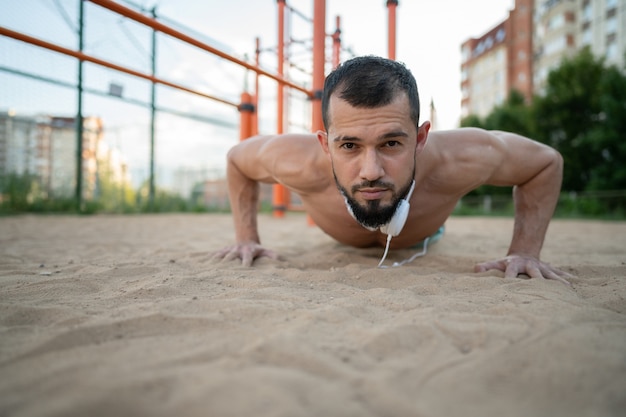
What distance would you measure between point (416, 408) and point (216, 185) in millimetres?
10629

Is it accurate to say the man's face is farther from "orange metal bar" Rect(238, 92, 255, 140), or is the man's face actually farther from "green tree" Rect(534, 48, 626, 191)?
"green tree" Rect(534, 48, 626, 191)

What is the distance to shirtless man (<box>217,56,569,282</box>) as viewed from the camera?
1582 mm

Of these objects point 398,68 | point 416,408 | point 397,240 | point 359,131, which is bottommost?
point 416,408

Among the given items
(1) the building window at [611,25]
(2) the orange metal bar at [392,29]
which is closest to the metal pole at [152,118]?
(2) the orange metal bar at [392,29]

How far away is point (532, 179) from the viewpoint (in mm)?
2092

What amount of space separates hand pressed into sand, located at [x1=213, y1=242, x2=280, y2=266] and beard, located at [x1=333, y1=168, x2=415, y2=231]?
1.99 ft

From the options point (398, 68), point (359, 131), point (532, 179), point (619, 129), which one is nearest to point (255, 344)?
point (359, 131)

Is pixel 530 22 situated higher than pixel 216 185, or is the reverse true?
pixel 530 22

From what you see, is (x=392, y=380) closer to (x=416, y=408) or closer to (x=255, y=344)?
(x=416, y=408)

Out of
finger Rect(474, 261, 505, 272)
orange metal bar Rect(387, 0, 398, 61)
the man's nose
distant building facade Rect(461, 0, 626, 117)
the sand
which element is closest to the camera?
the sand

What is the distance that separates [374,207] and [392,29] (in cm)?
278

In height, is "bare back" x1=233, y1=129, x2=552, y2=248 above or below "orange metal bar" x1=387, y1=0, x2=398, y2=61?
below

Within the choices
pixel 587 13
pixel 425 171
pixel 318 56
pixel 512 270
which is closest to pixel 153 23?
pixel 425 171

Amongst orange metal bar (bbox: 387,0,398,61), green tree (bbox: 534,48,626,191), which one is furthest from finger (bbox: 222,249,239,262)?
green tree (bbox: 534,48,626,191)
